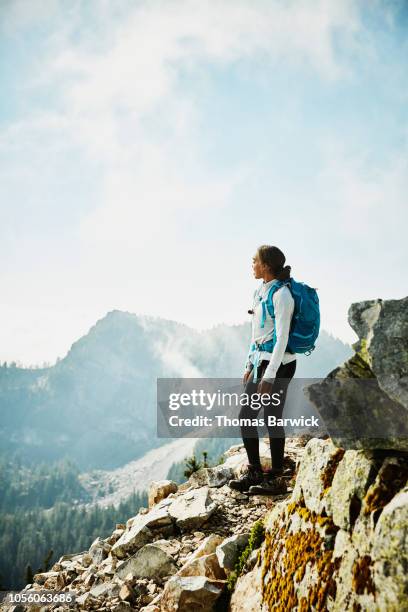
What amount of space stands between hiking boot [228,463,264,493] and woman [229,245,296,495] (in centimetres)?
2

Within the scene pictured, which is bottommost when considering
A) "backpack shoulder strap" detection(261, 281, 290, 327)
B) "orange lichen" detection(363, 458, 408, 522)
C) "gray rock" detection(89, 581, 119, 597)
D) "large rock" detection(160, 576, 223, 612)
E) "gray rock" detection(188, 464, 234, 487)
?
"gray rock" detection(89, 581, 119, 597)

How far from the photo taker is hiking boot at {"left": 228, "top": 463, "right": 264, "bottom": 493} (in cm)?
722

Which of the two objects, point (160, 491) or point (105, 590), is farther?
point (160, 491)

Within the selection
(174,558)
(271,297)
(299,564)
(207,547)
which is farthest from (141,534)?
(271,297)

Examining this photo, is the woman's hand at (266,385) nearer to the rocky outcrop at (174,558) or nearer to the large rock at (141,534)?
the rocky outcrop at (174,558)

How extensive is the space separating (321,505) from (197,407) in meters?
4.36

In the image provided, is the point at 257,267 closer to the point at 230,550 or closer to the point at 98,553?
the point at 230,550

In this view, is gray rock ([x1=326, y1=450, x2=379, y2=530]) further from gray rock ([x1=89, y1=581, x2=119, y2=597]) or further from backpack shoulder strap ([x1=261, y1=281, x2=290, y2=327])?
gray rock ([x1=89, y1=581, x2=119, y2=597])

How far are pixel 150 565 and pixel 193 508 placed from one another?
142 cm

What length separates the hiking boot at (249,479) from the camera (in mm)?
7219

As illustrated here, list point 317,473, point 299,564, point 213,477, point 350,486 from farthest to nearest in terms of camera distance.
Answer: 1. point 213,477
2. point 317,473
3. point 299,564
4. point 350,486

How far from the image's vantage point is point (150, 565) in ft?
19.9

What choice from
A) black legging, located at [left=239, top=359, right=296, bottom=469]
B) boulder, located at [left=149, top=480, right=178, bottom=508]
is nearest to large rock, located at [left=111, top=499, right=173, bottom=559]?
boulder, located at [left=149, top=480, right=178, bottom=508]

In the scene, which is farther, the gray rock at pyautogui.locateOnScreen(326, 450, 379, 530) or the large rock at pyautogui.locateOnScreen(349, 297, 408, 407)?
the gray rock at pyautogui.locateOnScreen(326, 450, 379, 530)
